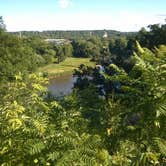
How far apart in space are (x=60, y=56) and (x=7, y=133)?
122835mm

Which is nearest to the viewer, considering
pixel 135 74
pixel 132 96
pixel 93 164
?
pixel 93 164

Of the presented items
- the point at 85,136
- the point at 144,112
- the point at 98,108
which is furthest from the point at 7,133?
the point at 98,108

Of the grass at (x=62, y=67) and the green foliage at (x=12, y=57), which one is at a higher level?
the green foliage at (x=12, y=57)

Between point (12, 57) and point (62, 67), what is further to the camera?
point (62, 67)

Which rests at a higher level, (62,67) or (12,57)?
(12,57)

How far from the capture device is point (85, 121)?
6.19m

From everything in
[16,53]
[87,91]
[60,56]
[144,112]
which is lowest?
[60,56]

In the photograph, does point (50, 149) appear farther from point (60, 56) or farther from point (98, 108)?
point (60, 56)

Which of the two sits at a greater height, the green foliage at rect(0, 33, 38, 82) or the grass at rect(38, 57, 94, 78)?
the green foliage at rect(0, 33, 38, 82)

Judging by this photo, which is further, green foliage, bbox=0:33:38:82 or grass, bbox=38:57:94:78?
grass, bbox=38:57:94:78

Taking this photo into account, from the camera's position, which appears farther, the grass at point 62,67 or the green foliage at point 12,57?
the grass at point 62,67

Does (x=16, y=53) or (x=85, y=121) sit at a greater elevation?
(x=85, y=121)

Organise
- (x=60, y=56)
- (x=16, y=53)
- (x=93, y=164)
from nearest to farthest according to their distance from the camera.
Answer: (x=93, y=164) → (x=16, y=53) → (x=60, y=56)

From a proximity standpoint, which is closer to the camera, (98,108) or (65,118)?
(65,118)
